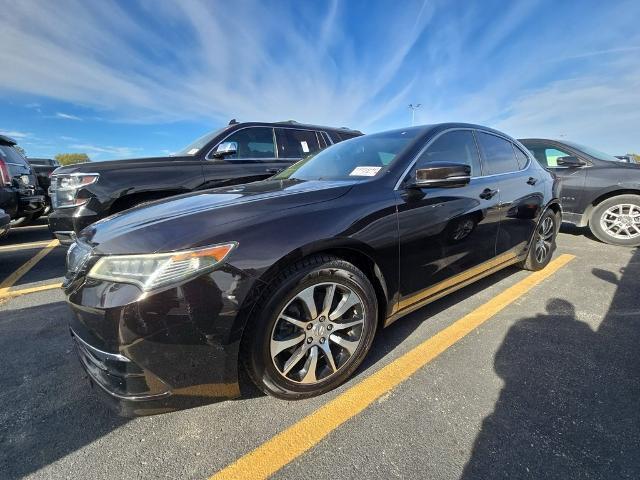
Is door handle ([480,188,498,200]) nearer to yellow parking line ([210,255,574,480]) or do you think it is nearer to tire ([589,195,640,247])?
yellow parking line ([210,255,574,480])

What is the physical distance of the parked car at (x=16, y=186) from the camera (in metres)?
5.20

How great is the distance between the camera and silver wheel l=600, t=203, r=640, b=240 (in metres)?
4.90

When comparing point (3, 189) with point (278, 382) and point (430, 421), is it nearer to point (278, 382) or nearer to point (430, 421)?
point (278, 382)

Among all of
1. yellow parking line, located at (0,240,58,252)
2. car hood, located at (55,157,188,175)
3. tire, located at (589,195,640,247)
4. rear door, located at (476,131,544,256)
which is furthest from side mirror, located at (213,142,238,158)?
tire, located at (589,195,640,247)

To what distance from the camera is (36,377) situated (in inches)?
84.3

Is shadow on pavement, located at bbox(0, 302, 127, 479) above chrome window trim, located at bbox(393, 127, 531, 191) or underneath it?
underneath

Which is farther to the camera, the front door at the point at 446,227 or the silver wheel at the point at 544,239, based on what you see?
the silver wheel at the point at 544,239

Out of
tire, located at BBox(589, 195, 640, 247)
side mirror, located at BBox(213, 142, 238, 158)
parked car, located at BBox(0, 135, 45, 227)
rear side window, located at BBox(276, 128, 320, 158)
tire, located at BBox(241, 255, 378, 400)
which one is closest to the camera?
tire, located at BBox(241, 255, 378, 400)

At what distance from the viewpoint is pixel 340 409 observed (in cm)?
182

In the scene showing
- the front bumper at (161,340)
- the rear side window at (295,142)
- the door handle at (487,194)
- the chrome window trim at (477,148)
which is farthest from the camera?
the rear side window at (295,142)

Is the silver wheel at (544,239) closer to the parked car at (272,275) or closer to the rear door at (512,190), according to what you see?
the rear door at (512,190)

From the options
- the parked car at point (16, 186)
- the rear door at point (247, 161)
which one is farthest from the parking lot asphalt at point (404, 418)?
the parked car at point (16, 186)

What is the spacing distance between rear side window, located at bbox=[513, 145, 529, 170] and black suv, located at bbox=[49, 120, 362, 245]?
2205mm

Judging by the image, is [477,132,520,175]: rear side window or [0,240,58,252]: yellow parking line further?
[0,240,58,252]: yellow parking line
